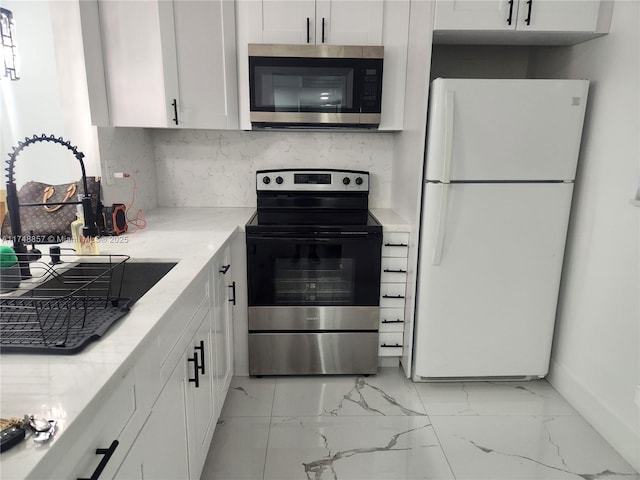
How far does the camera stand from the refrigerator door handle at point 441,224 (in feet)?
6.51

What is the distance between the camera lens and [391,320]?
2354 mm

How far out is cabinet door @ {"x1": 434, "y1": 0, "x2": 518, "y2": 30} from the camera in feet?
6.20

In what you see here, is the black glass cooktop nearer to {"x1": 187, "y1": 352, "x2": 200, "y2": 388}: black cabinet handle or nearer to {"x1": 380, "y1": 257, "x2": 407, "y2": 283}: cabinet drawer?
{"x1": 380, "y1": 257, "x2": 407, "y2": 283}: cabinet drawer

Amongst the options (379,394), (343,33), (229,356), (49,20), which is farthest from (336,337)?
(49,20)

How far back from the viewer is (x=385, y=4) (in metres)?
2.23

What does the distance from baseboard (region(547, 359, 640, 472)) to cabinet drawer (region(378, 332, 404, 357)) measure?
2.88 feet

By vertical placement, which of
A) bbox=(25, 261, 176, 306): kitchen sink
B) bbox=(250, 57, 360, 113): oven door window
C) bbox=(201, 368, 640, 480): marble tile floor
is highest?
bbox=(250, 57, 360, 113): oven door window

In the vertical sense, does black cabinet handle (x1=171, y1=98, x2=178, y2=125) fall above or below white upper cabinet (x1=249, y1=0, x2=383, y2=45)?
below

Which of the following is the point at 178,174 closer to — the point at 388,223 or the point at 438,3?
the point at 388,223

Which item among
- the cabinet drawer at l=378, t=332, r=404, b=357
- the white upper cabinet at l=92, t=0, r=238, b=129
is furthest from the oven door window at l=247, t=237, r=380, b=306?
the white upper cabinet at l=92, t=0, r=238, b=129

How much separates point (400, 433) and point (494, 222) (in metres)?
1.12

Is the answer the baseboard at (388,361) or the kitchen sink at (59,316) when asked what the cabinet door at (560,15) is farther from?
the kitchen sink at (59,316)

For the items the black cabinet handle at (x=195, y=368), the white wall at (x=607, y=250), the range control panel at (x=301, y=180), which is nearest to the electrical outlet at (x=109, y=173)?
the range control panel at (x=301, y=180)

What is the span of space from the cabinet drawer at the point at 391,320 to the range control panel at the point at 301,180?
2.71 ft
